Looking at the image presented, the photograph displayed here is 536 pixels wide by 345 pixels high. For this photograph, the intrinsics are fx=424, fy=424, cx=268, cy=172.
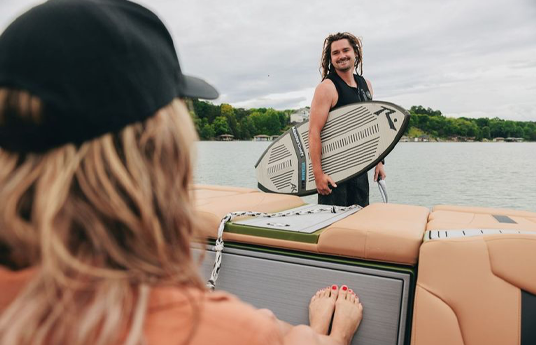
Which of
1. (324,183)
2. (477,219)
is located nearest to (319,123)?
(324,183)

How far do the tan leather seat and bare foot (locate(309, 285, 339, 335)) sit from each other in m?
0.32

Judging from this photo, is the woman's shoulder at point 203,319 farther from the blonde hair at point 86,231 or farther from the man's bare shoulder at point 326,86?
the man's bare shoulder at point 326,86

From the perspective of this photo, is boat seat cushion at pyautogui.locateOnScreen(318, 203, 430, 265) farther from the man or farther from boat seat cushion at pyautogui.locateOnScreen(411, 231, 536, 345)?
the man

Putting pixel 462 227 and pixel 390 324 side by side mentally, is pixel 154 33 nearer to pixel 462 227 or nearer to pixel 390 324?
pixel 390 324

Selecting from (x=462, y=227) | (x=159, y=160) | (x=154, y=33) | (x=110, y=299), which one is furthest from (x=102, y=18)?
(x=462, y=227)

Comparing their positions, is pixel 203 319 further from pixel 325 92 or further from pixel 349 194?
pixel 349 194

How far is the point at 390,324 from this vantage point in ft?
5.35

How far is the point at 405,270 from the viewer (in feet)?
5.28

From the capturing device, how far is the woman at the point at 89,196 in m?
0.60

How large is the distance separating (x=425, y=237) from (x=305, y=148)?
2.03 meters

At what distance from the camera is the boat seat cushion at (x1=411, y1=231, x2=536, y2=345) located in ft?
4.67

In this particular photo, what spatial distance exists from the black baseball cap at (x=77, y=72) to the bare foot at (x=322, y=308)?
1.24 metres

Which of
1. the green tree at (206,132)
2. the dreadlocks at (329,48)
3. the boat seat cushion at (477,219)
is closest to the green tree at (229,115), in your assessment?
the dreadlocks at (329,48)

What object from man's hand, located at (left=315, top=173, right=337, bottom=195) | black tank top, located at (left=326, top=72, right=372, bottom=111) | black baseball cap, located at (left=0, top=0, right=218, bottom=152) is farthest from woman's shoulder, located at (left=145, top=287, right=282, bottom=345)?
black tank top, located at (left=326, top=72, right=372, bottom=111)
